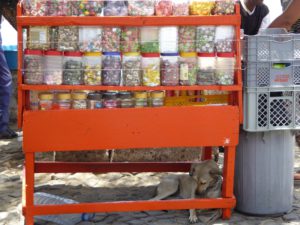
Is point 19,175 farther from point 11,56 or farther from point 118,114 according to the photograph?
point 11,56

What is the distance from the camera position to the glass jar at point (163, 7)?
3363mm

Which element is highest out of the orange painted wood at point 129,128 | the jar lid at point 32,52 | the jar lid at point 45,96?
the jar lid at point 32,52

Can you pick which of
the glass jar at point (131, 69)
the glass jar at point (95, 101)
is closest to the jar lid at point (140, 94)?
the glass jar at point (131, 69)

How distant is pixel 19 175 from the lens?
4.91m

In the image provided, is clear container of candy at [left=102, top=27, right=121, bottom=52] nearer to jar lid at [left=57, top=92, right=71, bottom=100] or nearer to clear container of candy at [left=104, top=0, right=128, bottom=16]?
clear container of candy at [left=104, top=0, right=128, bottom=16]

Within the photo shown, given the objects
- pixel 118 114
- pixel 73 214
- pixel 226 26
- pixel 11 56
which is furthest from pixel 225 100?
pixel 11 56

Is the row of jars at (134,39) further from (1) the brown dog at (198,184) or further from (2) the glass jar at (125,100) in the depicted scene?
(1) the brown dog at (198,184)

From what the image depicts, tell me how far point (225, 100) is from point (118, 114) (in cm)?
92

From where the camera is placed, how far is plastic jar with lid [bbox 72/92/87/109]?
11.2 ft

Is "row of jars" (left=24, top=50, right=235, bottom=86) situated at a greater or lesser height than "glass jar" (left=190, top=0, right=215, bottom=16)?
lesser

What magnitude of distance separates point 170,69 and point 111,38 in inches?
17.9

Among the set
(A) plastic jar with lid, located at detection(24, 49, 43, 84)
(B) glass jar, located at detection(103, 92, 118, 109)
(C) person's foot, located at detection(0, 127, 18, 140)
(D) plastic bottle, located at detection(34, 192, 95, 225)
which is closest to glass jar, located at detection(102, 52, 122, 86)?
(B) glass jar, located at detection(103, 92, 118, 109)

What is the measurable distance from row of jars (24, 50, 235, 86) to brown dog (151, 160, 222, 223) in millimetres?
766

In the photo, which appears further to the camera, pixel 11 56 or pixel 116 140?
pixel 11 56
